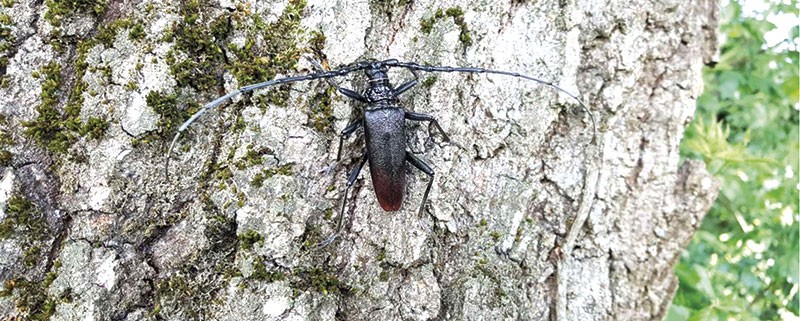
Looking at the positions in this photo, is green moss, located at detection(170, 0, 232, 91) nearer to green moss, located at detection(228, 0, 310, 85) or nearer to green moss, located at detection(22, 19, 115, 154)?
green moss, located at detection(228, 0, 310, 85)

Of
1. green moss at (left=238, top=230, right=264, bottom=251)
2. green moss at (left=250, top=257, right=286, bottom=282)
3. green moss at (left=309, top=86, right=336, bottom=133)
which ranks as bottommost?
green moss at (left=250, top=257, right=286, bottom=282)

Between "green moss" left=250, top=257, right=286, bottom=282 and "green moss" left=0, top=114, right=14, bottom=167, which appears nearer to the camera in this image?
"green moss" left=0, top=114, right=14, bottom=167

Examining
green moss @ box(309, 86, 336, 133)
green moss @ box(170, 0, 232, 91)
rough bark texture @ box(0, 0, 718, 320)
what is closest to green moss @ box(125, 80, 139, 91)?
rough bark texture @ box(0, 0, 718, 320)

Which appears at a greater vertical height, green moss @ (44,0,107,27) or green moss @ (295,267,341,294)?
green moss @ (44,0,107,27)

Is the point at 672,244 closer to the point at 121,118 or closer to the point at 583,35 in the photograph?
the point at 583,35

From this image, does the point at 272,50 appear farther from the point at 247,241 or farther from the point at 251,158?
the point at 247,241

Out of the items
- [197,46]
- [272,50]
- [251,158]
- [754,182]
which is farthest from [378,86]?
[754,182]
